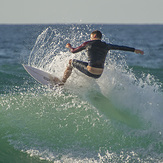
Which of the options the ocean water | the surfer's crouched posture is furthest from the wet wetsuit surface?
the ocean water

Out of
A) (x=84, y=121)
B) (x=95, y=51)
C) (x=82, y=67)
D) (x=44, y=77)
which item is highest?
(x=95, y=51)

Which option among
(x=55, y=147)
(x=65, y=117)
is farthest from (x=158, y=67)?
(x=55, y=147)

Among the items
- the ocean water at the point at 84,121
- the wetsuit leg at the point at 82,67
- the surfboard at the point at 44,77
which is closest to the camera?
the ocean water at the point at 84,121

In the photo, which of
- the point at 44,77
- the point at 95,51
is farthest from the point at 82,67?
the point at 44,77

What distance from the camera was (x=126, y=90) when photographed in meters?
7.59

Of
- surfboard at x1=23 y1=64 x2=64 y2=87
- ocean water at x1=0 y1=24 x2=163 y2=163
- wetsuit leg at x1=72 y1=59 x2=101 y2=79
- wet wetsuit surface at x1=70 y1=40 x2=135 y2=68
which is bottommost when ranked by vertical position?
ocean water at x1=0 y1=24 x2=163 y2=163

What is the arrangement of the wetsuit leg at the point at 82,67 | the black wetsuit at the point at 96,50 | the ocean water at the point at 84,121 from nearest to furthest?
the ocean water at the point at 84,121 → the black wetsuit at the point at 96,50 → the wetsuit leg at the point at 82,67

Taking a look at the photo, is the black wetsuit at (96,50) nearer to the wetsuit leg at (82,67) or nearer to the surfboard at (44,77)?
the wetsuit leg at (82,67)

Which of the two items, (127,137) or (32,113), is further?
(32,113)

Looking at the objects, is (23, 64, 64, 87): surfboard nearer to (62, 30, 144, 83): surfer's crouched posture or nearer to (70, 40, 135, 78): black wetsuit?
(62, 30, 144, 83): surfer's crouched posture

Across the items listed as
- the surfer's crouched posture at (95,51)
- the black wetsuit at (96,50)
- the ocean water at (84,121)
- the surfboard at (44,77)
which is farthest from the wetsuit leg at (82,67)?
the surfboard at (44,77)

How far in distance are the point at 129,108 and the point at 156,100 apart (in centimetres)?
85

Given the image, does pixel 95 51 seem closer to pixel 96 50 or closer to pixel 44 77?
pixel 96 50

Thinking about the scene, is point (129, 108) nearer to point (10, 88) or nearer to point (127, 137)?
point (127, 137)
